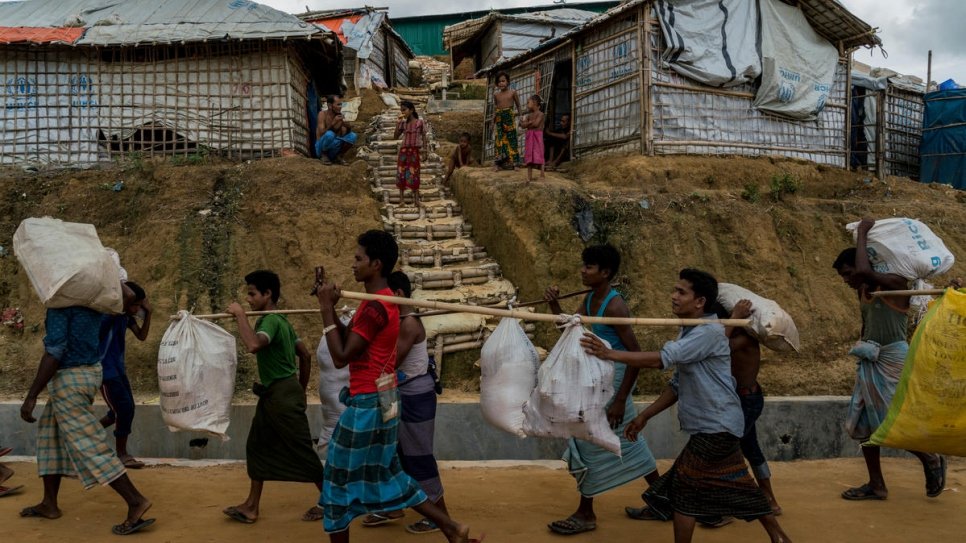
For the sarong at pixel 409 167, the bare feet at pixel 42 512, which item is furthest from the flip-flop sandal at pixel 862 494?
the sarong at pixel 409 167

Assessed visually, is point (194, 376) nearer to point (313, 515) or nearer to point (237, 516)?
point (237, 516)

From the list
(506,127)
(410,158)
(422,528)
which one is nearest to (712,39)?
(506,127)

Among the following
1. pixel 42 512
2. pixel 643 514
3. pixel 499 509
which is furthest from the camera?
pixel 499 509

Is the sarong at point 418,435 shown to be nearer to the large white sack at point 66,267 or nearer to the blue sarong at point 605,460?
the blue sarong at point 605,460

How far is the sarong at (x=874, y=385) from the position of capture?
13.6 feet

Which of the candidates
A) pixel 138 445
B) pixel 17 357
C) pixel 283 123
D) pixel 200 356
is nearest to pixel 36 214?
pixel 17 357

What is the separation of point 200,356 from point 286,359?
0.45 m

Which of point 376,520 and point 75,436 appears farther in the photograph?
point 376,520

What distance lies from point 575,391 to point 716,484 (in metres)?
0.75

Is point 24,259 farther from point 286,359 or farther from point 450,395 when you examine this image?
point 450,395

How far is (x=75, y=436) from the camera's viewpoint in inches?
144

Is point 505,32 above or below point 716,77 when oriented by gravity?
above

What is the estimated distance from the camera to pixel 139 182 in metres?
8.90

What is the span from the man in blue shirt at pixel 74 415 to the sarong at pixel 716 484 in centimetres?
279
